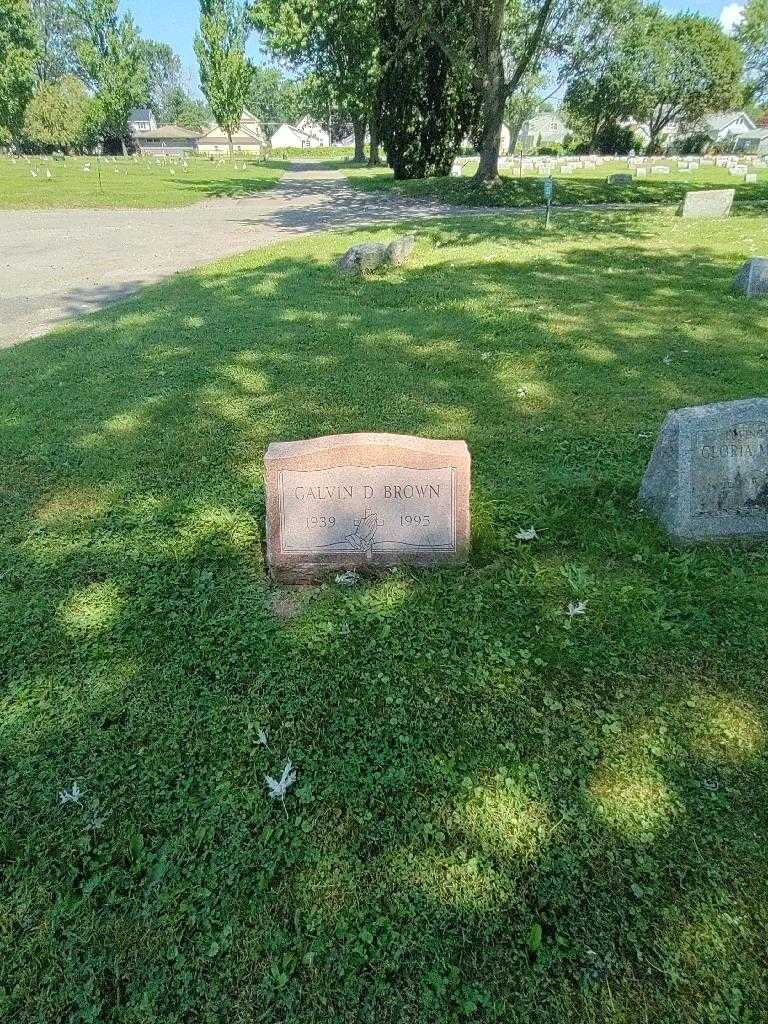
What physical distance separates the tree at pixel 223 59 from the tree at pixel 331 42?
1198 centimetres

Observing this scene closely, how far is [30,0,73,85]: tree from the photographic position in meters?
91.8

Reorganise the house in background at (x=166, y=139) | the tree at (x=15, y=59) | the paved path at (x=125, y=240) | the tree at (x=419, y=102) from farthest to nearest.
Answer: the house in background at (x=166, y=139)
the tree at (x=15, y=59)
the tree at (x=419, y=102)
the paved path at (x=125, y=240)

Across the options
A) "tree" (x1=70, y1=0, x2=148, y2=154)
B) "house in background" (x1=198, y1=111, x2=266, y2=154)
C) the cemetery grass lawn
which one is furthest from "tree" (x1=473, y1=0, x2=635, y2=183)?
"house in background" (x1=198, y1=111, x2=266, y2=154)

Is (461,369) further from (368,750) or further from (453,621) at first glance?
(368,750)

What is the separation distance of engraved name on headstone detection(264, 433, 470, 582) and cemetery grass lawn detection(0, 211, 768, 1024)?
6.8 inches

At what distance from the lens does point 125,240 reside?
568 inches

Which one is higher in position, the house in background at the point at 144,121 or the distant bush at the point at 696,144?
the house in background at the point at 144,121

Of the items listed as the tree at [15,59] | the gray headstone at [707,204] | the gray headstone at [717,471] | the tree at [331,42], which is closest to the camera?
the gray headstone at [717,471]

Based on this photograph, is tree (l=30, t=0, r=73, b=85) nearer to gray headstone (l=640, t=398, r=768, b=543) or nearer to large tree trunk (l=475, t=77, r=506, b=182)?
large tree trunk (l=475, t=77, r=506, b=182)

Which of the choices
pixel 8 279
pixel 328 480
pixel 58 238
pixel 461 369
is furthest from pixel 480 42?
pixel 328 480

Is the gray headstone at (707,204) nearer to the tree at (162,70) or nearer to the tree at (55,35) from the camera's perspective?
the tree at (55,35)

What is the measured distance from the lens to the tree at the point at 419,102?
886 inches

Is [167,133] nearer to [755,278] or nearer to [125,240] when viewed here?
[125,240]

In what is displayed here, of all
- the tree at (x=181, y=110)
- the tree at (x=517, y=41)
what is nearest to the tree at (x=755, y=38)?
the tree at (x=517, y=41)
